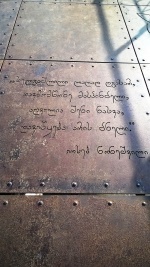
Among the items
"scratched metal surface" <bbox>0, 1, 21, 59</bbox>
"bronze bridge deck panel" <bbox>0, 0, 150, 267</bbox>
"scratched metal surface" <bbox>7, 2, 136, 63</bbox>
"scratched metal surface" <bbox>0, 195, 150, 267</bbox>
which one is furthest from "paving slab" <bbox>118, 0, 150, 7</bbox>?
"scratched metal surface" <bbox>0, 195, 150, 267</bbox>

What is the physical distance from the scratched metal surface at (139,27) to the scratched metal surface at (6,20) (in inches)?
54.6

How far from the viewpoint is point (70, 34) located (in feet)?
8.24

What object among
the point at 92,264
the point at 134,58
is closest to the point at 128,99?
the point at 134,58

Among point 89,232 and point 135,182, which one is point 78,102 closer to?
point 135,182

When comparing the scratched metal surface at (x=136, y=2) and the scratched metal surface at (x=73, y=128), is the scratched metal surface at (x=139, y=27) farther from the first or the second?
the scratched metal surface at (x=73, y=128)

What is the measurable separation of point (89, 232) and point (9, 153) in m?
0.74

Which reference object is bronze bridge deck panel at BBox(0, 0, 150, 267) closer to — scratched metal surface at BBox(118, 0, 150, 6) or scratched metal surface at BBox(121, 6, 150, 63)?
scratched metal surface at BBox(121, 6, 150, 63)

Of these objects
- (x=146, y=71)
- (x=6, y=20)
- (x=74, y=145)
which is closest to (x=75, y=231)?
(x=74, y=145)

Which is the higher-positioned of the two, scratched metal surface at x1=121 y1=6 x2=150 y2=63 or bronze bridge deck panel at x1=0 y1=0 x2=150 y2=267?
scratched metal surface at x1=121 y1=6 x2=150 y2=63

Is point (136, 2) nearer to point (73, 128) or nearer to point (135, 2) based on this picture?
point (135, 2)

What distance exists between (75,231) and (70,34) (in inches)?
82.9

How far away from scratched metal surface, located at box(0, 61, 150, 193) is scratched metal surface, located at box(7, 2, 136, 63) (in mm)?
174

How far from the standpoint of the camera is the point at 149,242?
1.20m

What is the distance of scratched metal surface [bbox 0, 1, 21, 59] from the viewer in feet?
7.72
